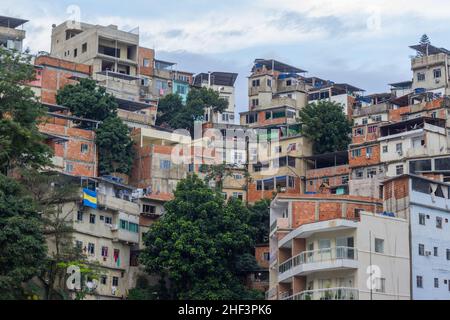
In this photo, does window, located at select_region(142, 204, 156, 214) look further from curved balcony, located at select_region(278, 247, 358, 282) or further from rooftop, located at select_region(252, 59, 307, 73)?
rooftop, located at select_region(252, 59, 307, 73)

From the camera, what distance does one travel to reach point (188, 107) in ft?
244

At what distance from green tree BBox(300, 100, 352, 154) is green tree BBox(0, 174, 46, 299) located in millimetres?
26896

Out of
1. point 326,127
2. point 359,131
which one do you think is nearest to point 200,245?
point 359,131

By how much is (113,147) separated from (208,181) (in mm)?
6099

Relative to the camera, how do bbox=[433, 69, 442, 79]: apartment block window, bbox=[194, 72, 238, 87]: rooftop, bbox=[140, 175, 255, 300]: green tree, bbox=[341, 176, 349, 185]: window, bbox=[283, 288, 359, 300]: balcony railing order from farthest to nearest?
bbox=[194, 72, 238, 87]: rooftop, bbox=[433, 69, 442, 79]: apartment block window, bbox=[341, 176, 349, 185]: window, bbox=[140, 175, 255, 300]: green tree, bbox=[283, 288, 359, 300]: balcony railing

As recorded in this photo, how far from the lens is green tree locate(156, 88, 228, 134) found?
7388 centimetres

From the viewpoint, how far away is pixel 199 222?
173 ft

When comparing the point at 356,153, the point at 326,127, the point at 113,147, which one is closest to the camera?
the point at 113,147

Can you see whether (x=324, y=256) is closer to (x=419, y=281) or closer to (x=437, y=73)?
(x=419, y=281)

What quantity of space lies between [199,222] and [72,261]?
7448 mm

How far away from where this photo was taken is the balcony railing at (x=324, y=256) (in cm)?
4372

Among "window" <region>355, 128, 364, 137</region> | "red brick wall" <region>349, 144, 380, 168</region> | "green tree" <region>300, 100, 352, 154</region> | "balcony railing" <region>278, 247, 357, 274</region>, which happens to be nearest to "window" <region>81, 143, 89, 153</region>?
"green tree" <region>300, 100, 352, 154</region>
